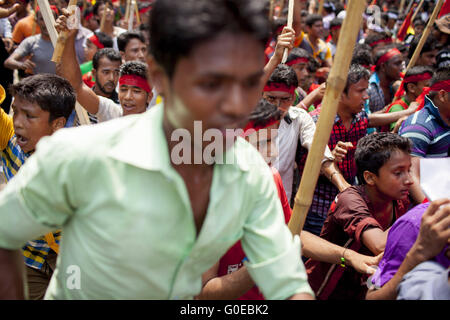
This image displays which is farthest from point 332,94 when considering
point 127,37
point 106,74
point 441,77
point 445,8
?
point 127,37

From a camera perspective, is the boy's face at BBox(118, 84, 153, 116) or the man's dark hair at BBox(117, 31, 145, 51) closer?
the boy's face at BBox(118, 84, 153, 116)

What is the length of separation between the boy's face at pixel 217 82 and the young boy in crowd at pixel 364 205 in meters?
1.49

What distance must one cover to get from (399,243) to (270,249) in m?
0.74

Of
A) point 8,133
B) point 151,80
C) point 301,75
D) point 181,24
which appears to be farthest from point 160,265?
point 301,75

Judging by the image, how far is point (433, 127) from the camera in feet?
10.6

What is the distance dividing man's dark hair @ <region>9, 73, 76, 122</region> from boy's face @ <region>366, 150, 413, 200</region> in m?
1.84

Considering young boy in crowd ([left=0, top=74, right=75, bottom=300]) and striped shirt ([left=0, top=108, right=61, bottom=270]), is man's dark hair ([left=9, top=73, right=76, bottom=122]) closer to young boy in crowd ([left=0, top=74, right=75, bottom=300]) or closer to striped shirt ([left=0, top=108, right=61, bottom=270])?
young boy in crowd ([left=0, top=74, right=75, bottom=300])

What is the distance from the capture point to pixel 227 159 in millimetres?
1233

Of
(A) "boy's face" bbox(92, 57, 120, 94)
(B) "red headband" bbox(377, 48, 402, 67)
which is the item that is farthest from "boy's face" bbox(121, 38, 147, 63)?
(B) "red headband" bbox(377, 48, 402, 67)

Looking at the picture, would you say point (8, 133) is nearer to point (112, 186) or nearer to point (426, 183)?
point (112, 186)

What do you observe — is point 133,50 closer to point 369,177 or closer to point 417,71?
point 417,71

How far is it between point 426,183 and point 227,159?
81cm

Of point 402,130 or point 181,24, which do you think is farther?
point 402,130

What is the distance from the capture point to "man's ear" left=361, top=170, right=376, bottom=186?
8.57ft
